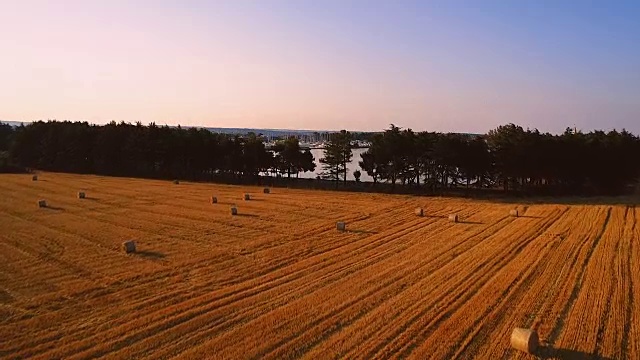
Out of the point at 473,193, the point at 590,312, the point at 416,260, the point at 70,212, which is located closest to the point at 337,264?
the point at 416,260

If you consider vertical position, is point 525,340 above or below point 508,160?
below

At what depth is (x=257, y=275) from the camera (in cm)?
1498

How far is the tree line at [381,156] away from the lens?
4975cm

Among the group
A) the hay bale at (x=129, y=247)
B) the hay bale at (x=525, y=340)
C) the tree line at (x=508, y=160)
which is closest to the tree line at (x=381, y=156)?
the tree line at (x=508, y=160)

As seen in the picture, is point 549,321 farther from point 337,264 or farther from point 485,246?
point 485,246

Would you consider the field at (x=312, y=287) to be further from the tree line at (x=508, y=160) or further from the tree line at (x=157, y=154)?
the tree line at (x=157, y=154)

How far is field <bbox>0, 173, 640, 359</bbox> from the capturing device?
1005 centimetres

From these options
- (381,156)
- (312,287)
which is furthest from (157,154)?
(312,287)

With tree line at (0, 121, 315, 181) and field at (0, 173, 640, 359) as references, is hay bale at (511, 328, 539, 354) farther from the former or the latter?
tree line at (0, 121, 315, 181)

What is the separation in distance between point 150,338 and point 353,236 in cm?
1231

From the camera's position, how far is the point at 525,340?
9703 millimetres

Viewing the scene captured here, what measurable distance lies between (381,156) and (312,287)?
132ft

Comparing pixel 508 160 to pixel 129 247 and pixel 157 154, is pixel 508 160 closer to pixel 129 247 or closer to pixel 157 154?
pixel 129 247

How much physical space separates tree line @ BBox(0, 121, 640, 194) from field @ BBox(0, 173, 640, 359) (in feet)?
80.3
